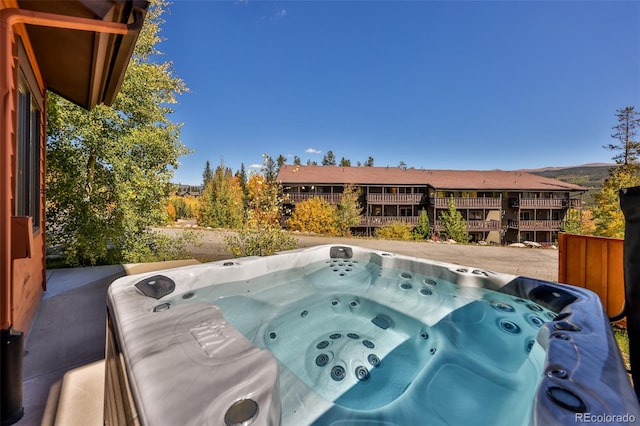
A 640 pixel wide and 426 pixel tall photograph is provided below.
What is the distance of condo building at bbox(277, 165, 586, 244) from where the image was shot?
19031mm

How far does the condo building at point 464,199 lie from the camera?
1903 centimetres

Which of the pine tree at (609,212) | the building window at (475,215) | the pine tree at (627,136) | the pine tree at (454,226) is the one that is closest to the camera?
the pine tree at (609,212)

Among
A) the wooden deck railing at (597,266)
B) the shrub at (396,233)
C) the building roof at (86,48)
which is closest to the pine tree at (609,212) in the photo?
the wooden deck railing at (597,266)

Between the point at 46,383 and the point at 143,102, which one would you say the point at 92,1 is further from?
the point at 143,102

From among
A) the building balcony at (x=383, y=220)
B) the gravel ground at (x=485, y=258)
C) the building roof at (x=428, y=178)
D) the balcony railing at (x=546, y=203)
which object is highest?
the building roof at (x=428, y=178)

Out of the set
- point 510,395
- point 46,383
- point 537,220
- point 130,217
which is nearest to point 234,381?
point 46,383

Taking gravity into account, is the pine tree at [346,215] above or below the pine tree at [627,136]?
below

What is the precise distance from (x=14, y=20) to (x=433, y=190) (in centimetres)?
2035

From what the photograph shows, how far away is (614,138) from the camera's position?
60.5 feet

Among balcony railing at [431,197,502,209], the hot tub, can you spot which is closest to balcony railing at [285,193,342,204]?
balcony railing at [431,197,502,209]

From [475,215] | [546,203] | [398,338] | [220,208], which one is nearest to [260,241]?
[398,338]

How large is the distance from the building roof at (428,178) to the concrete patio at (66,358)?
610 inches

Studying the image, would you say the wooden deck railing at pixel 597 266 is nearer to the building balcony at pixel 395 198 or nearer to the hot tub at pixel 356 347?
the hot tub at pixel 356 347

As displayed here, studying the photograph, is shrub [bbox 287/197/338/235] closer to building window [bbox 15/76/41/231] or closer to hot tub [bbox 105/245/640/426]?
hot tub [bbox 105/245/640/426]
